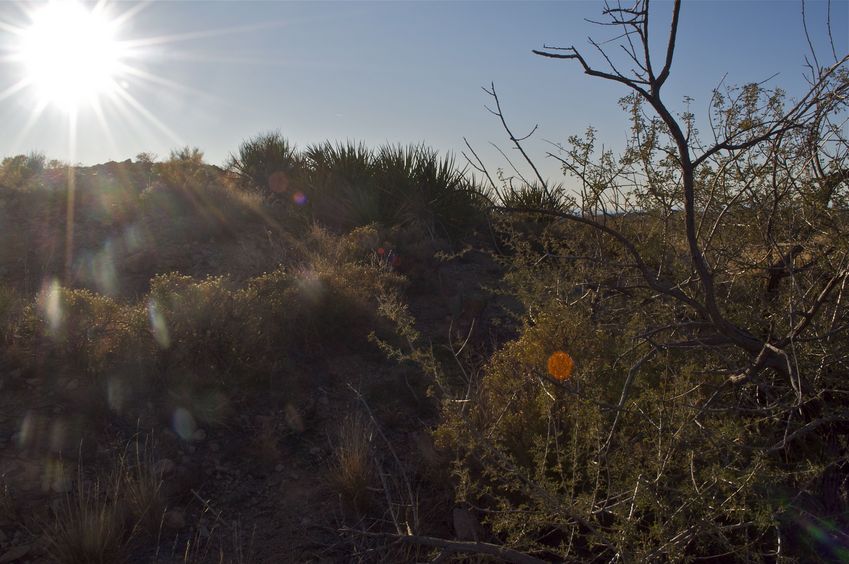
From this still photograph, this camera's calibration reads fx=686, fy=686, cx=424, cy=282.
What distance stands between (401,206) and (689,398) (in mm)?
9389

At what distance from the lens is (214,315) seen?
563cm

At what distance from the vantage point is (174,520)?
3.78 meters

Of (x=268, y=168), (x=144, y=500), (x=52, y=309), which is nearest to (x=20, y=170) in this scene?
(x=268, y=168)

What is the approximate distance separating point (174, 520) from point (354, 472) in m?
1.03

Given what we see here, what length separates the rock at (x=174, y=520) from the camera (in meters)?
3.77

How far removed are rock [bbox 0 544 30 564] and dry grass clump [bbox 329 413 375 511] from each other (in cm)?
160

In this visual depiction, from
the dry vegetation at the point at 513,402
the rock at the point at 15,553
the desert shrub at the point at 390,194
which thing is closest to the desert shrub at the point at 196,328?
the dry vegetation at the point at 513,402

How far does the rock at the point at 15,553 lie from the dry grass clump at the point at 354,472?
63.0 inches

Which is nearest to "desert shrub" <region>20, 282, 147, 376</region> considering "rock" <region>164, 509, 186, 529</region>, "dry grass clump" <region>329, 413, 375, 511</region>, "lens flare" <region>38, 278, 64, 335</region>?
"lens flare" <region>38, 278, 64, 335</region>

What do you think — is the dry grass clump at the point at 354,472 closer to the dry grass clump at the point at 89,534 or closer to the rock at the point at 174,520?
the rock at the point at 174,520

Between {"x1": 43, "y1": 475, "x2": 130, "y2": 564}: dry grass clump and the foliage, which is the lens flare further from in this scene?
the foliage

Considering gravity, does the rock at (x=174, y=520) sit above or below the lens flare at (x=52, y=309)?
below

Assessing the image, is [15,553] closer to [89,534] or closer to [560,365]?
[89,534]

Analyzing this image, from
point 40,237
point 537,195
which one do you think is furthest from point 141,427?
point 537,195
